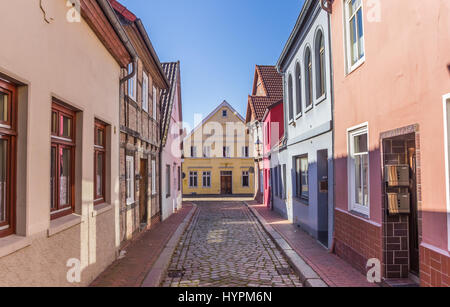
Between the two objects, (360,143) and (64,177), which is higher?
(360,143)

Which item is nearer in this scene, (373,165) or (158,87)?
(373,165)

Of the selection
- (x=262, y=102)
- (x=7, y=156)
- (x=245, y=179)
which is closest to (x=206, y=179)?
(x=245, y=179)

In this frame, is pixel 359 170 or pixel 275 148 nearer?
pixel 359 170

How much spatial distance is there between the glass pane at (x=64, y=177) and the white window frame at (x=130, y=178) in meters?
3.76

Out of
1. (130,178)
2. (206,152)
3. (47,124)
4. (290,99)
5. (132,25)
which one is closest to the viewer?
(47,124)

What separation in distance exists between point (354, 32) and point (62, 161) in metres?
5.78

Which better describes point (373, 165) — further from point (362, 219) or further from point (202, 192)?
point (202, 192)

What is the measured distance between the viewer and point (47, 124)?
169 inches

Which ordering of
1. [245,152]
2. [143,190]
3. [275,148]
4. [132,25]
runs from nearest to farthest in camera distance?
1. [132,25]
2. [143,190]
3. [275,148]
4. [245,152]

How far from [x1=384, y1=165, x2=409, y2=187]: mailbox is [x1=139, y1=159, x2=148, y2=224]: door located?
313 inches

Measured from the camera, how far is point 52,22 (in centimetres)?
447

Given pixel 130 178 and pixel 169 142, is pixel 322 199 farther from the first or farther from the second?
pixel 169 142

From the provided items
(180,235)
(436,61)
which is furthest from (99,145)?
(436,61)
